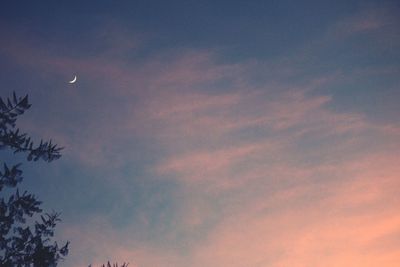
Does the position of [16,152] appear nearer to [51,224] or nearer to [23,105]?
[23,105]

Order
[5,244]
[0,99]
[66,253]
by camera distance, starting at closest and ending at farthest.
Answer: [0,99]
[5,244]
[66,253]

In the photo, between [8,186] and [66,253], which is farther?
[66,253]

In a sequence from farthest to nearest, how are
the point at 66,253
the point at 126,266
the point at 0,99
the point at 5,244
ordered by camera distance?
the point at 126,266 → the point at 66,253 → the point at 5,244 → the point at 0,99

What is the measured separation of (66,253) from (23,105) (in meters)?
5.54

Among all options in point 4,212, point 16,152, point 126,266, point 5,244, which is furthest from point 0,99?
point 126,266

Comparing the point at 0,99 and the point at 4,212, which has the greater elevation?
the point at 0,99

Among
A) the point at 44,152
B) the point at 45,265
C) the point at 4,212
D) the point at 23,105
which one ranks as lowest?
the point at 45,265

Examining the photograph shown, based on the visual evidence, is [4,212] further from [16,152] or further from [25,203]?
[16,152]

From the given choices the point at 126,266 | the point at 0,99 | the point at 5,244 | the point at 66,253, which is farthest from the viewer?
the point at 126,266

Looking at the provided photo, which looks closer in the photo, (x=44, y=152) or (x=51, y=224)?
(x=44, y=152)

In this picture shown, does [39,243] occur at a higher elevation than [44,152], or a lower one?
lower

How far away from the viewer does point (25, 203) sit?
12.2 m

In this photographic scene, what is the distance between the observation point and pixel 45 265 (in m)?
12.6

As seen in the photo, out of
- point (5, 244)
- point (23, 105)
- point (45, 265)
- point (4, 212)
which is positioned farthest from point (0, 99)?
point (45, 265)
